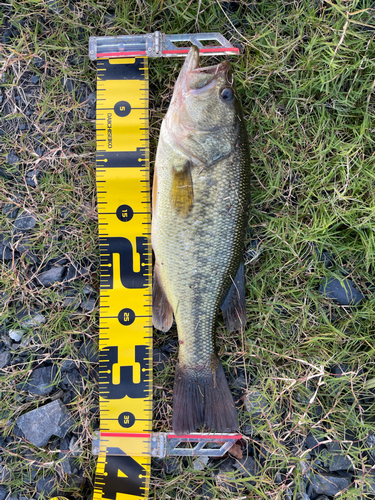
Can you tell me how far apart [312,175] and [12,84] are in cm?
264

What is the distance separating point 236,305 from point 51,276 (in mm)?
1571

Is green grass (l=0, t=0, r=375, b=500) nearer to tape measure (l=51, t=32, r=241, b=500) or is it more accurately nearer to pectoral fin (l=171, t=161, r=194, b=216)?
tape measure (l=51, t=32, r=241, b=500)

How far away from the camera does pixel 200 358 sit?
237 centimetres

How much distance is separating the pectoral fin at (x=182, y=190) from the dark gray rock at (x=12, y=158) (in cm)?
147

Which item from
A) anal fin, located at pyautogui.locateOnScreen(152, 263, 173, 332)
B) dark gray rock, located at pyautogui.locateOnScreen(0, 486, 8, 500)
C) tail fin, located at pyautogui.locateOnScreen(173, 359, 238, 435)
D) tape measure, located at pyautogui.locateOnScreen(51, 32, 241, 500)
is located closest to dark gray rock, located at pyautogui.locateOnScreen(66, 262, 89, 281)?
tape measure, located at pyautogui.locateOnScreen(51, 32, 241, 500)

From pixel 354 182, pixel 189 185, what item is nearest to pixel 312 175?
pixel 354 182

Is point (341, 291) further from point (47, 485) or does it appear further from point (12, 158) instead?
point (12, 158)

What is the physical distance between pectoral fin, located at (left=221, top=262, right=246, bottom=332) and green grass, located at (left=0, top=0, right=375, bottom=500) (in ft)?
0.86

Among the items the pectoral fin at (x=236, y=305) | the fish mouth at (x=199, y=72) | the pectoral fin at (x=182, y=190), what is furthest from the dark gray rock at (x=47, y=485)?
the fish mouth at (x=199, y=72)

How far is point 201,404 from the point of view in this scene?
2371 millimetres

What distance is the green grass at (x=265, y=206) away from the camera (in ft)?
8.25

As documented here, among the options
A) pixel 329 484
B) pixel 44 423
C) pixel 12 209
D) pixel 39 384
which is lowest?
pixel 329 484

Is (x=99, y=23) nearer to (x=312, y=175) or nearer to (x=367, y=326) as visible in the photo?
(x=312, y=175)

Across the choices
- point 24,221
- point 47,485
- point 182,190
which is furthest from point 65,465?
point 182,190
